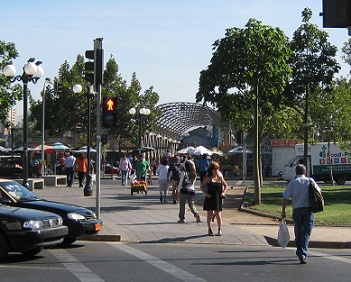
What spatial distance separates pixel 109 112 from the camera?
54.2 feet

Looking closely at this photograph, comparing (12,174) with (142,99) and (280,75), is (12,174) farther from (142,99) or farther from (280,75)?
(142,99)

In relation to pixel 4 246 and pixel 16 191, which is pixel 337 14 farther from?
pixel 16 191

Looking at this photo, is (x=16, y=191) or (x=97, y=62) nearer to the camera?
(x=16, y=191)

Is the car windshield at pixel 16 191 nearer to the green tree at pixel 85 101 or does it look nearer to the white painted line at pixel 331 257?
the white painted line at pixel 331 257

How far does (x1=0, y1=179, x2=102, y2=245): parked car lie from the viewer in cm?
1335

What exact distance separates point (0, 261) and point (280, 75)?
46.0 feet

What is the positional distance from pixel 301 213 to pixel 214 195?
4.16 m

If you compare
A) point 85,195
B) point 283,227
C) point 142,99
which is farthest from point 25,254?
point 142,99

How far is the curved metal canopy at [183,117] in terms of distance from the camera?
103375mm

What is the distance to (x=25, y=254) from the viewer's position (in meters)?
12.4

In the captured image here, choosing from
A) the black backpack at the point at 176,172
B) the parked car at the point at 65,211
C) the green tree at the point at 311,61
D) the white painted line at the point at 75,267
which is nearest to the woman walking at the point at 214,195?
the parked car at the point at 65,211

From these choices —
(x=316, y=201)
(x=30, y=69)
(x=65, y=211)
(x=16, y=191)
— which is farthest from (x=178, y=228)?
(x=30, y=69)

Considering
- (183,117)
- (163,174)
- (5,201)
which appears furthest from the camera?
(183,117)

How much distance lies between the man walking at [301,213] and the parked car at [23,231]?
4.35 metres
